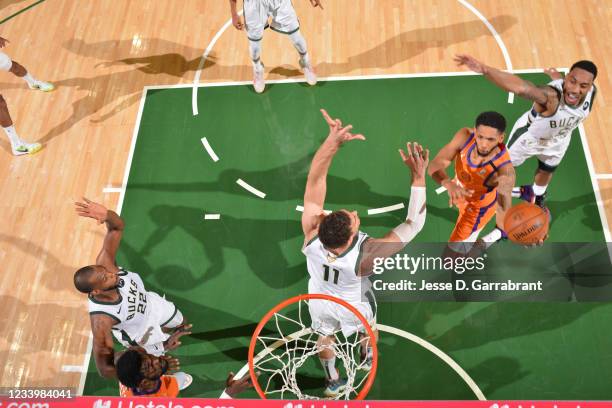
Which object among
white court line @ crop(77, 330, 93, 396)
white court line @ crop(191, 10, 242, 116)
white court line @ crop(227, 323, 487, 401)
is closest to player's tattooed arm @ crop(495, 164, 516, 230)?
white court line @ crop(227, 323, 487, 401)

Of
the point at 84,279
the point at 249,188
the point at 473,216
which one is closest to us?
the point at 84,279

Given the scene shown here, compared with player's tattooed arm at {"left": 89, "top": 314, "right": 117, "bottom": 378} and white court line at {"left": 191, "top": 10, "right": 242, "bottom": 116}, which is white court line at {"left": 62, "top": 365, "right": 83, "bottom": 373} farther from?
white court line at {"left": 191, "top": 10, "right": 242, "bottom": 116}

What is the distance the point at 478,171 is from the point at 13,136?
5967 mm

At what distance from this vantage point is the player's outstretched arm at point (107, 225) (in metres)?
5.06

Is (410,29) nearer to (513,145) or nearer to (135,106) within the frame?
(513,145)

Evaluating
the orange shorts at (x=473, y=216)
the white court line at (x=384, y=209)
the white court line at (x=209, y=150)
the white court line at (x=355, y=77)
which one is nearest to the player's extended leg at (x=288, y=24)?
the white court line at (x=355, y=77)

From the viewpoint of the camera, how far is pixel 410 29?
8.48m

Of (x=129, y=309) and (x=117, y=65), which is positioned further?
(x=117, y=65)

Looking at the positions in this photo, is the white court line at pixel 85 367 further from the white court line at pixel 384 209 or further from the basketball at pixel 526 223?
the basketball at pixel 526 223

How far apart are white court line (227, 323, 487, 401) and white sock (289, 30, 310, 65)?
3.72m

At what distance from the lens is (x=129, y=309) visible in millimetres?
4938

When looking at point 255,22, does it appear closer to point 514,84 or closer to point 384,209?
point 384,209

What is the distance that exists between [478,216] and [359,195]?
1.53m

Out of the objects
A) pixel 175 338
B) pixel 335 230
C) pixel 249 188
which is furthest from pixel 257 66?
pixel 335 230
